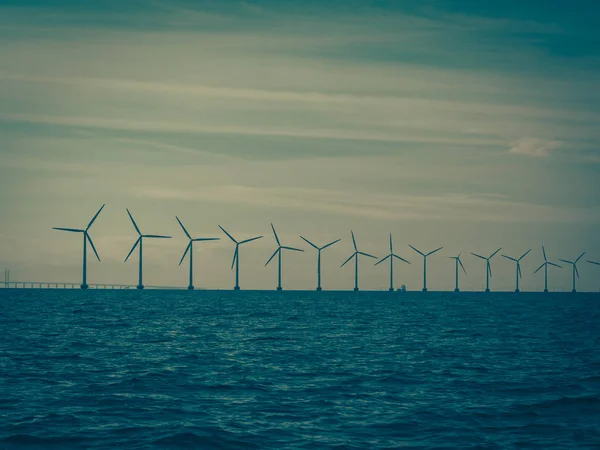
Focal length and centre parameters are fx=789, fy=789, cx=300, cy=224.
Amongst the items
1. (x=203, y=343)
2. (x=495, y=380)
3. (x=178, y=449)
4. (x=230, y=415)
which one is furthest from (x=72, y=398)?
(x=203, y=343)

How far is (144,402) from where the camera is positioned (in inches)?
1415

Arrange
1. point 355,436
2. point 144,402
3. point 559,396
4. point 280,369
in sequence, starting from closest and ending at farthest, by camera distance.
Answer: point 355,436
point 144,402
point 559,396
point 280,369

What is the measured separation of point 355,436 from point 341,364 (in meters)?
22.0

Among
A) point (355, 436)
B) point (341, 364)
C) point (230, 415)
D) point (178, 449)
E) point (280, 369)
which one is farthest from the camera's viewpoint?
point (341, 364)

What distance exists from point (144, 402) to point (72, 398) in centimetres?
342

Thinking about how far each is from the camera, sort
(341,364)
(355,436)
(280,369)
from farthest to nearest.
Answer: (341,364) → (280,369) → (355,436)

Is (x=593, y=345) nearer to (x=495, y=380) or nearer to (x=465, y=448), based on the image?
(x=495, y=380)

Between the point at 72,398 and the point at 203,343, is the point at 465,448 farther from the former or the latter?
the point at 203,343

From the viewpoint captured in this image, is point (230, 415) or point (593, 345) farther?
point (593, 345)

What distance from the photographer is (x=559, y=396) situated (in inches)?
1538

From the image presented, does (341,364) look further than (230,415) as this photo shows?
Yes

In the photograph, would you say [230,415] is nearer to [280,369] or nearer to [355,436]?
[355,436]

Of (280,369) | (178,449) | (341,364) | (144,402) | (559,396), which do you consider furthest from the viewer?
(341,364)

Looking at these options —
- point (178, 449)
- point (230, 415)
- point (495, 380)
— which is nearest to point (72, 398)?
point (230, 415)
